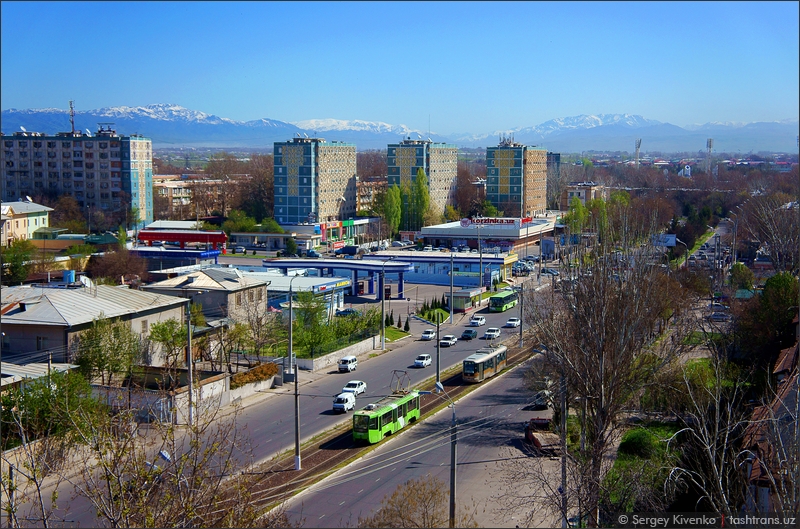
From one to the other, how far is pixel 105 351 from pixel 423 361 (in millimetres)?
5731

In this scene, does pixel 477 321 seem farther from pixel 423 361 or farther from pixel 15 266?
pixel 15 266

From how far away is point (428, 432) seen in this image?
36.6 feet

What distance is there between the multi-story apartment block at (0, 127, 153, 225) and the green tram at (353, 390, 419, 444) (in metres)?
28.5

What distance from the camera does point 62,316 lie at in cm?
1276

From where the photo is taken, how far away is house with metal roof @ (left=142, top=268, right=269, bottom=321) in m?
16.6

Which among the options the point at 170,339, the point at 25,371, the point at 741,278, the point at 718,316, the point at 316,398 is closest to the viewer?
the point at 25,371

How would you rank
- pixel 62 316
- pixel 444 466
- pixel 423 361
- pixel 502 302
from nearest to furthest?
pixel 444 466 → pixel 62 316 → pixel 423 361 → pixel 502 302

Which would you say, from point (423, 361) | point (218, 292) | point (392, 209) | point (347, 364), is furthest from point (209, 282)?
point (392, 209)

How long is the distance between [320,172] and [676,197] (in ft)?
83.3

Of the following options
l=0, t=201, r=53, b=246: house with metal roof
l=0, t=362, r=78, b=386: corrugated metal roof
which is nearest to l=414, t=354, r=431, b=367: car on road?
l=0, t=362, r=78, b=386: corrugated metal roof

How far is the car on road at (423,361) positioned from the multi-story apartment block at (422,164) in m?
25.9

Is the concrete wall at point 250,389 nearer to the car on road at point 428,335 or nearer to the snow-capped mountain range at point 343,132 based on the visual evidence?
Result: the car on road at point 428,335

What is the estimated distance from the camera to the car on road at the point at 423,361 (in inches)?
598

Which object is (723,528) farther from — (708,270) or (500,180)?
(500,180)
